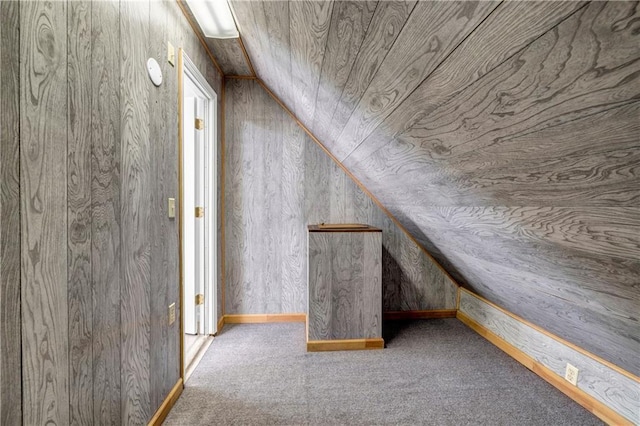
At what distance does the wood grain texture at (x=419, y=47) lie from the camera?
590 mm

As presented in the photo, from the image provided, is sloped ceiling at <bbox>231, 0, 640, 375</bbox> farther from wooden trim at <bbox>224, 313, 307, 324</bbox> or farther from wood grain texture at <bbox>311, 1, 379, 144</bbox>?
wooden trim at <bbox>224, 313, 307, 324</bbox>

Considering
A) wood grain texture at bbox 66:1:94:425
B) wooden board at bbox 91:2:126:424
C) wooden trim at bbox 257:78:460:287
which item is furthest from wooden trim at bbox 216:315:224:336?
wooden trim at bbox 257:78:460:287

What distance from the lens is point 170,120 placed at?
153 cm

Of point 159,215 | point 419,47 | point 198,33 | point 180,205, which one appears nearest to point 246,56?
point 198,33

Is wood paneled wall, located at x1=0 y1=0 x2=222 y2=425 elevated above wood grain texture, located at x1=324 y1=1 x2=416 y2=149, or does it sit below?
below

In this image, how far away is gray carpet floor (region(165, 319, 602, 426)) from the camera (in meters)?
1.44

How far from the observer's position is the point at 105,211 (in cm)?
102

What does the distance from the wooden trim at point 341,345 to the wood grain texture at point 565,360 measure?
0.98m

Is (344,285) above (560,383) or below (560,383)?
above

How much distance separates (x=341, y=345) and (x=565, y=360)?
1.36 meters

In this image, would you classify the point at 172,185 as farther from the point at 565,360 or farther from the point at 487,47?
the point at 565,360

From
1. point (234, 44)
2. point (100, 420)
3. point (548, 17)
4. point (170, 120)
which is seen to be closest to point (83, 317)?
point (100, 420)

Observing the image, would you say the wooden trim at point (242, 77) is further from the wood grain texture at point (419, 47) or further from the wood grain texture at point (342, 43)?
the wood grain texture at point (419, 47)

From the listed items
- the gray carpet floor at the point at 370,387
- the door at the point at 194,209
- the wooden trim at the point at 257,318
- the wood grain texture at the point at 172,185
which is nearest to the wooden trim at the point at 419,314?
the gray carpet floor at the point at 370,387
